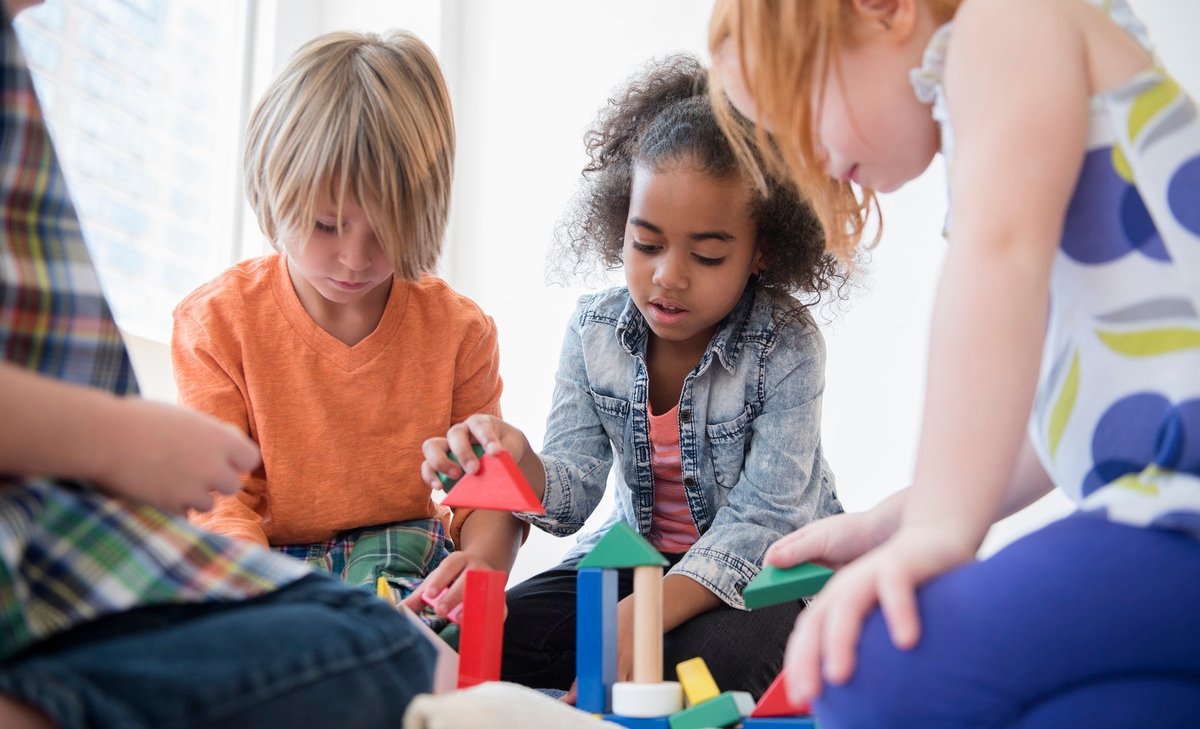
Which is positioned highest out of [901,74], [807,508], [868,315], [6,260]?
[901,74]

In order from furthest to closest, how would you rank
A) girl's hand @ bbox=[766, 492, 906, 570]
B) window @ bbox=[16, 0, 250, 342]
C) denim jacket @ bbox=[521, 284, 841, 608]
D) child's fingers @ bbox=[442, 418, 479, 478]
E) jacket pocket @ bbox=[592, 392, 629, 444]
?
window @ bbox=[16, 0, 250, 342] < jacket pocket @ bbox=[592, 392, 629, 444] < denim jacket @ bbox=[521, 284, 841, 608] < child's fingers @ bbox=[442, 418, 479, 478] < girl's hand @ bbox=[766, 492, 906, 570]

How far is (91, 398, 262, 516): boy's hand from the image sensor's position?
1.59 feet

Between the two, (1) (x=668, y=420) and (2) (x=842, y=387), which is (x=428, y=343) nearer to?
(1) (x=668, y=420)

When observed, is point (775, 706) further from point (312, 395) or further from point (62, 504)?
point (312, 395)

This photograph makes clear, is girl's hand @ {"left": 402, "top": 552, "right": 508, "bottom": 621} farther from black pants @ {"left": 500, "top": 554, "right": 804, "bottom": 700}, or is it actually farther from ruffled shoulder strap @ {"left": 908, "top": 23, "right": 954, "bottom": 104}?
ruffled shoulder strap @ {"left": 908, "top": 23, "right": 954, "bottom": 104}

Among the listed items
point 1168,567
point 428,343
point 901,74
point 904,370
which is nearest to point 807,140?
point 901,74

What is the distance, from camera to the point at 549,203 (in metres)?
2.19

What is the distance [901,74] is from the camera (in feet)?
2.21

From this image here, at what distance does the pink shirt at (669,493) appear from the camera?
1204 mm

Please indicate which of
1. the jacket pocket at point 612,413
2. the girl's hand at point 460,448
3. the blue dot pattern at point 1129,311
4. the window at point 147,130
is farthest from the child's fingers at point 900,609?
the window at point 147,130

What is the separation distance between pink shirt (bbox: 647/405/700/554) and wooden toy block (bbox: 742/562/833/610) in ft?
1.61

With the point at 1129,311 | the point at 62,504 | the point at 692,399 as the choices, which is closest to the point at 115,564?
the point at 62,504

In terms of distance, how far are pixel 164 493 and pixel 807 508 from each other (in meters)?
0.79

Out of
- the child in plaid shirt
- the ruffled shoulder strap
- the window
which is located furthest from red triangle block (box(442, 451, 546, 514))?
the window
